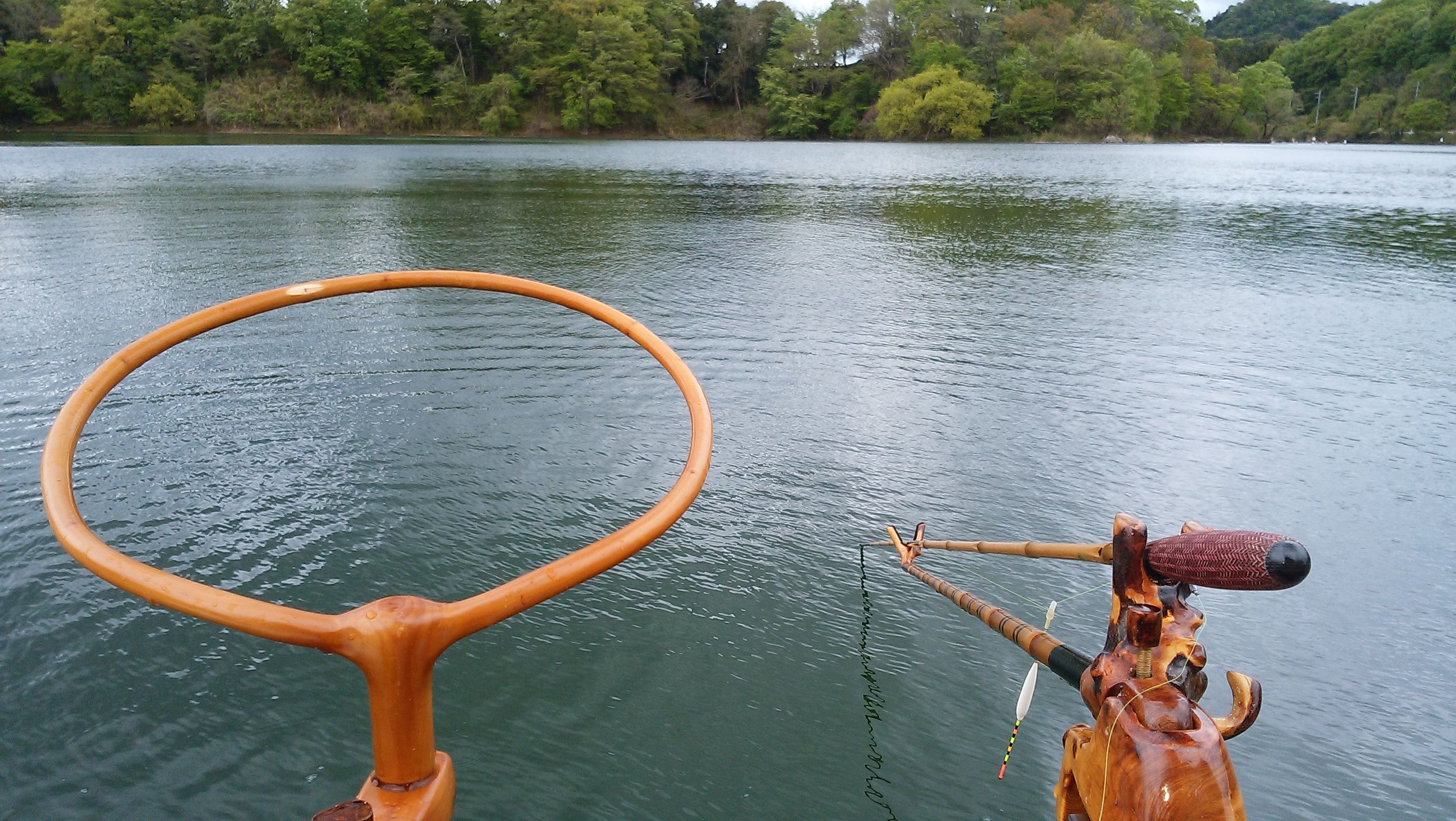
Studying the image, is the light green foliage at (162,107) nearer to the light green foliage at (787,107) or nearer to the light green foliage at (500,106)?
the light green foliage at (500,106)

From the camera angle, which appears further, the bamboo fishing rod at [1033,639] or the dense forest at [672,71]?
the dense forest at [672,71]

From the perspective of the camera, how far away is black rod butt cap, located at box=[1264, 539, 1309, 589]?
161 cm

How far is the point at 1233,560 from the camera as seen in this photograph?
1.75 m

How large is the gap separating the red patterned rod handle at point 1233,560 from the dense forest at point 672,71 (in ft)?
282

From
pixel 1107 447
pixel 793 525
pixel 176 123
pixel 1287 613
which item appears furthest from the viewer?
pixel 176 123

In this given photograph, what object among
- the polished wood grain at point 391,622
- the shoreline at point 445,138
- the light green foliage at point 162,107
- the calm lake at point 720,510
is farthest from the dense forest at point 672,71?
the polished wood grain at point 391,622

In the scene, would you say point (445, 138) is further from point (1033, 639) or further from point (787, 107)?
point (1033, 639)

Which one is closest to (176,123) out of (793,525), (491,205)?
(491,205)

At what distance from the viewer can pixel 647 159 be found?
5550cm

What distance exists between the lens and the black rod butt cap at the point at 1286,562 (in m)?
1.61

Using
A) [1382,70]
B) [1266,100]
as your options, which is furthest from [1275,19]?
[1266,100]

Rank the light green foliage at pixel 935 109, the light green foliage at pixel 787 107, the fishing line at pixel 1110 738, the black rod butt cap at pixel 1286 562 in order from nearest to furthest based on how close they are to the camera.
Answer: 1. the black rod butt cap at pixel 1286 562
2. the fishing line at pixel 1110 738
3. the light green foliage at pixel 935 109
4. the light green foliage at pixel 787 107

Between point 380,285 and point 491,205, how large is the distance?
27.2 meters

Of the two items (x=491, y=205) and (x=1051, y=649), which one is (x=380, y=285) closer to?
(x=1051, y=649)
